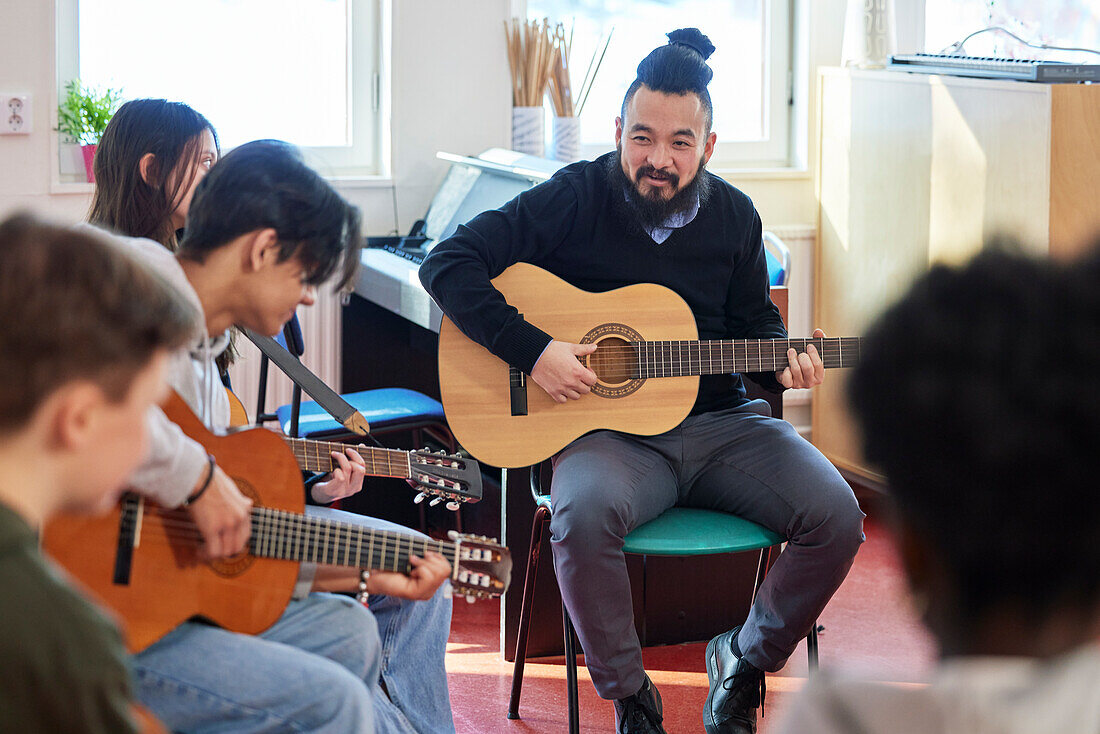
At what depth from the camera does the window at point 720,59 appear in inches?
165

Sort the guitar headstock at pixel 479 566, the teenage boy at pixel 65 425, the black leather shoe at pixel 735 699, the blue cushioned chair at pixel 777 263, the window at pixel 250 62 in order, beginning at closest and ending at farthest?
the teenage boy at pixel 65 425 → the guitar headstock at pixel 479 566 → the black leather shoe at pixel 735 699 → the blue cushioned chair at pixel 777 263 → the window at pixel 250 62

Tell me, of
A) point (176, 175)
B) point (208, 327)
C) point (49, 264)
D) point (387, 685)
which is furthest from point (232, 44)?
point (49, 264)

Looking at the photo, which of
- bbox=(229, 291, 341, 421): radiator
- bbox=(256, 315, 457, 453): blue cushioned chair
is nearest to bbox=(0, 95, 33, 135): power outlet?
bbox=(229, 291, 341, 421): radiator

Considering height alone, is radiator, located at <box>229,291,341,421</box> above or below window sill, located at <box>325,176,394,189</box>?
below

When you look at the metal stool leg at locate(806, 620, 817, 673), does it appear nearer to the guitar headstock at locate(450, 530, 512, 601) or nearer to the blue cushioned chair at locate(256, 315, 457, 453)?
the guitar headstock at locate(450, 530, 512, 601)

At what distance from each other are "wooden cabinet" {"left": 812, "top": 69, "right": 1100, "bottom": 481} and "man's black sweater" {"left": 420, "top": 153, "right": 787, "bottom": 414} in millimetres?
287

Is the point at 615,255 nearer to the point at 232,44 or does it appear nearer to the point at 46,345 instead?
the point at 46,345

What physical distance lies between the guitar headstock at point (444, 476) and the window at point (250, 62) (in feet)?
7.20

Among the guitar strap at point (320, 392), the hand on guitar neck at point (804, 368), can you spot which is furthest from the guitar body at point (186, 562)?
the hand on guitar neck at point (804, 368)

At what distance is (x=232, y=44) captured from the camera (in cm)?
388

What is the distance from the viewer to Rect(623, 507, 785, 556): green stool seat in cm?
211

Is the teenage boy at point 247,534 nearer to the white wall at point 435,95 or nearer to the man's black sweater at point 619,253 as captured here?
the man's black sweater at point 619,253

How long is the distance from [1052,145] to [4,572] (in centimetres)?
275

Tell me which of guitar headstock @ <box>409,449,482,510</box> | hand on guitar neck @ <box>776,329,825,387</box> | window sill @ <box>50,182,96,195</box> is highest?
window sill @ <box>50,182,96,195</box>
